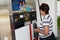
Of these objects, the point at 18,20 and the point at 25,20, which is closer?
the point at 18,20

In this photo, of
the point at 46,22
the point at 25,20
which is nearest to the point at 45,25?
the point at 46,22

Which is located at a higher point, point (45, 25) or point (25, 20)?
point (25, 20)

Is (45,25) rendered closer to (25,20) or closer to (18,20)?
(25,20)

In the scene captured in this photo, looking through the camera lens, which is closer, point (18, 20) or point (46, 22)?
point (18, 20)

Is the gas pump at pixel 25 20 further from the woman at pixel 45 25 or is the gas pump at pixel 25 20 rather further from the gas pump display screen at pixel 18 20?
the woman at pixel 45 25

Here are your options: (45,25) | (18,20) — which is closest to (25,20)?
(18,20)

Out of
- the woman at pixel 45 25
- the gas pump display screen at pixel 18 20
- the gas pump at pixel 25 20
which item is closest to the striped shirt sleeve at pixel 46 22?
the woman at pixel 45 25

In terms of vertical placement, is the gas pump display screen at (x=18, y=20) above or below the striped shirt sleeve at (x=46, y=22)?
above

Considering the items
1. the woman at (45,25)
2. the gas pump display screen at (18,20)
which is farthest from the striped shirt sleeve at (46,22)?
the gas pump display screen at (18,20)

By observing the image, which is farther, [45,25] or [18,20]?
[45,25]

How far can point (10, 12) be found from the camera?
2529 mm

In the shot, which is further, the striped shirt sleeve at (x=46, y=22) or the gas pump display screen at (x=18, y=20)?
the striped shirt sleeve at (x=46, y=22)

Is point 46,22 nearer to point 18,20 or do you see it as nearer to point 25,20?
point 25,20

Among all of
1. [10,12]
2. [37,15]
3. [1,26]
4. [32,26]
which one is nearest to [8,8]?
[10,12]
